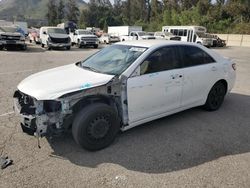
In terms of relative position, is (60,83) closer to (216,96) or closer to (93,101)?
(93,101)

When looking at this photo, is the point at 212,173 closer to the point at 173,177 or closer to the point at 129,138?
the point at 173,177

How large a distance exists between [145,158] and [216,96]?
9.19ft

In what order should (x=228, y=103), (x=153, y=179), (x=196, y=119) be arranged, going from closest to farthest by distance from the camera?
(x=153, y=179), (x=196, y=119), (x=228, y=103)

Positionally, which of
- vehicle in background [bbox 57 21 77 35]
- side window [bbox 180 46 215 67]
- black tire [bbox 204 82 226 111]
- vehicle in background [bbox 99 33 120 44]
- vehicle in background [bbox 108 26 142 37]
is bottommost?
vehicle in background [bbox 99 33 120 44]

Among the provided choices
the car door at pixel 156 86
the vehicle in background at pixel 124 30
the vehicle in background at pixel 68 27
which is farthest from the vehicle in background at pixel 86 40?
the car door at pixel 156 86

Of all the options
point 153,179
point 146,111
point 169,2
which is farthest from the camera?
point 169,2

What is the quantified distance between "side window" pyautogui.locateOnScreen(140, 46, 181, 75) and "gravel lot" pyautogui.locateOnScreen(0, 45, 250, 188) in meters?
1.11

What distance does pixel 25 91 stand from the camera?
13.0 feet

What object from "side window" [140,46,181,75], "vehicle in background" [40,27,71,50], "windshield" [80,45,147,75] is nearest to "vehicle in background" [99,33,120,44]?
"vehicle in background" [40,27,71,50]

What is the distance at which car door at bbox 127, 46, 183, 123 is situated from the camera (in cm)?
424

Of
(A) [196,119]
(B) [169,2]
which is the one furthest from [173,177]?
(B) [169,2]

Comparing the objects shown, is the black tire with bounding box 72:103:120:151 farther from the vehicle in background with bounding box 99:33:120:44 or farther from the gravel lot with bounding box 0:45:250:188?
the vehicle in background with bounding box 99:33:120:44

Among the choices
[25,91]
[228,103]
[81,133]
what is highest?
[25,91]

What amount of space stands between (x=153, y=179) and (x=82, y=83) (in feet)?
5.50
